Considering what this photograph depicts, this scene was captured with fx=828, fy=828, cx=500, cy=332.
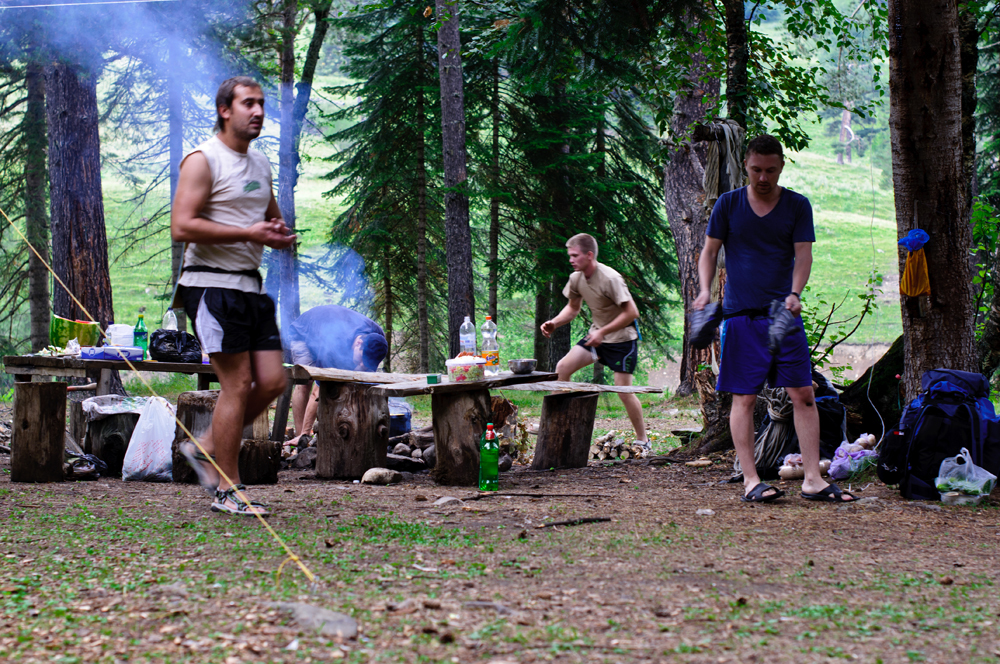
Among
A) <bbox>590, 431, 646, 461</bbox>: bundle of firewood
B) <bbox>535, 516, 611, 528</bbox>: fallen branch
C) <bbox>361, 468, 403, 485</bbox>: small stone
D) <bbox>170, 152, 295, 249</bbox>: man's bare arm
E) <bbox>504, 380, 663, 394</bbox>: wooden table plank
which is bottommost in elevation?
<bbox>590, 431, 646, 461</bbox>: bundle of firewood

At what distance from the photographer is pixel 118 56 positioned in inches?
434

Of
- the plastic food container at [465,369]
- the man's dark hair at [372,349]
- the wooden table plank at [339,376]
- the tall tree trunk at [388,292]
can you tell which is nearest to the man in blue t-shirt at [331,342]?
the man's dark hair at [372,349]

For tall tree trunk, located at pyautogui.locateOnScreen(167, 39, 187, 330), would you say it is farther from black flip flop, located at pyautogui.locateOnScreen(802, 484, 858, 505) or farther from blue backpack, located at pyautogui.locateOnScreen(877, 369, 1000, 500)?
blue backpack, located at pyautogui.locateOnScreen(877, 369, 1000, 500)

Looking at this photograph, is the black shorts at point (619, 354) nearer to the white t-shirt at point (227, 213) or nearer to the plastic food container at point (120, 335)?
the plastic food container at point (120, 335)

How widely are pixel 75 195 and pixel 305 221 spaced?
33.2 m

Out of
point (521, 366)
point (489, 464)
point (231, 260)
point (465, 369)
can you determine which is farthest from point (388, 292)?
point (231, 260)

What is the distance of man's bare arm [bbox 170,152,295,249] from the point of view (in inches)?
140

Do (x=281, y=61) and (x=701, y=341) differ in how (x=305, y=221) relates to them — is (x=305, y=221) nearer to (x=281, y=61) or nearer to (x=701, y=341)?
(x=281, y=61)

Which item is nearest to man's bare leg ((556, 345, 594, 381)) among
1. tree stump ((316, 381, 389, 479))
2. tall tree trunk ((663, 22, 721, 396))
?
tall tree trunk ((663, 22, 721, 396))

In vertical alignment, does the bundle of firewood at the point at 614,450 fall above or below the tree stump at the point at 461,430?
below

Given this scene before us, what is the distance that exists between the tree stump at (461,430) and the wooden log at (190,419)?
151cm

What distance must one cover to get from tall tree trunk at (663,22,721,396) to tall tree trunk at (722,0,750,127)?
20 cm

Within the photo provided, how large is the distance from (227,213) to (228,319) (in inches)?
18.9

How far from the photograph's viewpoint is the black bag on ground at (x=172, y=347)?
5.82 meters
